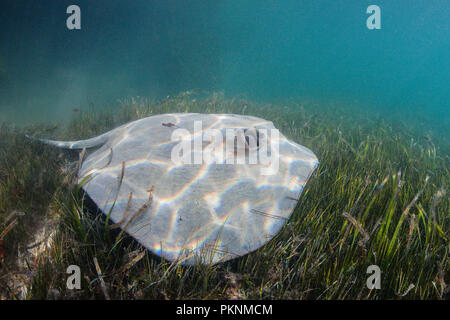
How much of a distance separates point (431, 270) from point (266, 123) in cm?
203

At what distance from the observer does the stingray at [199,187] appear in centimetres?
147

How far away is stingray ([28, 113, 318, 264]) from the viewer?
1.47 metres

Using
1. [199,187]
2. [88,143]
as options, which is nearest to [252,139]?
[199,187]

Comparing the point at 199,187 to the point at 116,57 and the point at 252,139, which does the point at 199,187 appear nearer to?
the point at 252,139

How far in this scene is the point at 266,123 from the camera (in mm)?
2805

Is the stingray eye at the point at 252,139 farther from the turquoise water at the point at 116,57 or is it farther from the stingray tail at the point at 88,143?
the turquoise water at the point at 116,57

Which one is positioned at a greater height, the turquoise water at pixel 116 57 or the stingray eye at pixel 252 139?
the turquoise water at pixel 116 57

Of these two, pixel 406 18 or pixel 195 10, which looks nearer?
pixel 195 10

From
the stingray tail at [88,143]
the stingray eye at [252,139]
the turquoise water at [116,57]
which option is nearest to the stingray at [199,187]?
the stingray eye at [252,139]

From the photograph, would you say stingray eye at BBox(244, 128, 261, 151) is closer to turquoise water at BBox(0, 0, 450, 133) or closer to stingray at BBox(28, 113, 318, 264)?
stingray at BBox(28, 113, 318, 264)

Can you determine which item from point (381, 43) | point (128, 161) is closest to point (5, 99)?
point (128, 161)

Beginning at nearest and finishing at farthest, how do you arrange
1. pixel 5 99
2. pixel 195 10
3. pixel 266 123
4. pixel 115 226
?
pixel 115 226, pixel 266 123, pixel 5 99, pixel 195 10

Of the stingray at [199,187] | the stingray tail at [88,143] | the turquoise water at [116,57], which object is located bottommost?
the stingray at [199,187]
